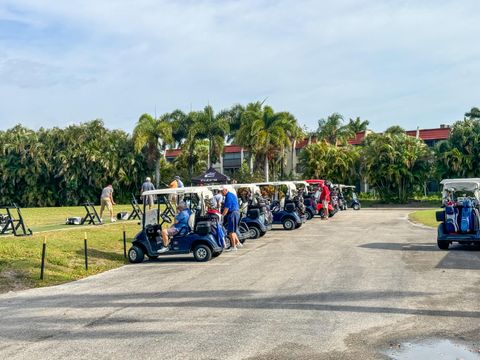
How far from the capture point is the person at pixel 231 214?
1605 centimetres

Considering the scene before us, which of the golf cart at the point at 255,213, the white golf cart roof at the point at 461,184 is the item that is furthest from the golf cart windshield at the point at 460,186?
the golf cart at the point at 255,213

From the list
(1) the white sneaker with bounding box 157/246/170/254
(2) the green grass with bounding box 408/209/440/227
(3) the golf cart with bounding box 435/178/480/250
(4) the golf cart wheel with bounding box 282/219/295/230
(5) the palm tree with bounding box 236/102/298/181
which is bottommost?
(2) the green grass with bounding box 408/209/440/227

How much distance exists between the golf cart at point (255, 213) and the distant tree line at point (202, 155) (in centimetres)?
2450

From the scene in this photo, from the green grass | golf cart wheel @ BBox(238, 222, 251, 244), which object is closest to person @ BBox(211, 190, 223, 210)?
golf cart wheel @ BBox(238, 222, 251, 244)

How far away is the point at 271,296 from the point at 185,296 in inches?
56.6

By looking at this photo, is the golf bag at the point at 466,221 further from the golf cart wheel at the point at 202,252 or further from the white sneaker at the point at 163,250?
the white sneaker at the point at 163,250

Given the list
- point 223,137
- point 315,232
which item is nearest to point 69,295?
point 315,232

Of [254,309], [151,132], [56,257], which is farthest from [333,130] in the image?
[254,309]

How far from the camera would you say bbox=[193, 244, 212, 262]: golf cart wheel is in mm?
14203

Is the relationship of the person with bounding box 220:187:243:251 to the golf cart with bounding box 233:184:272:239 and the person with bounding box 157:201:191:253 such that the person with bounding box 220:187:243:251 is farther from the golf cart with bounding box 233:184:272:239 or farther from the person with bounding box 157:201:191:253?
the golf cart with bounding box 233:184:272:239

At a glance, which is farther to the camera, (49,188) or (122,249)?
(49,188)

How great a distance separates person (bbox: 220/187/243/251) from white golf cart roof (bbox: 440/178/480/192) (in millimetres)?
5709

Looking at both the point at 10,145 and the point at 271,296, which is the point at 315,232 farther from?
the point at 10,145

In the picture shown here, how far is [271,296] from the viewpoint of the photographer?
374 inches
